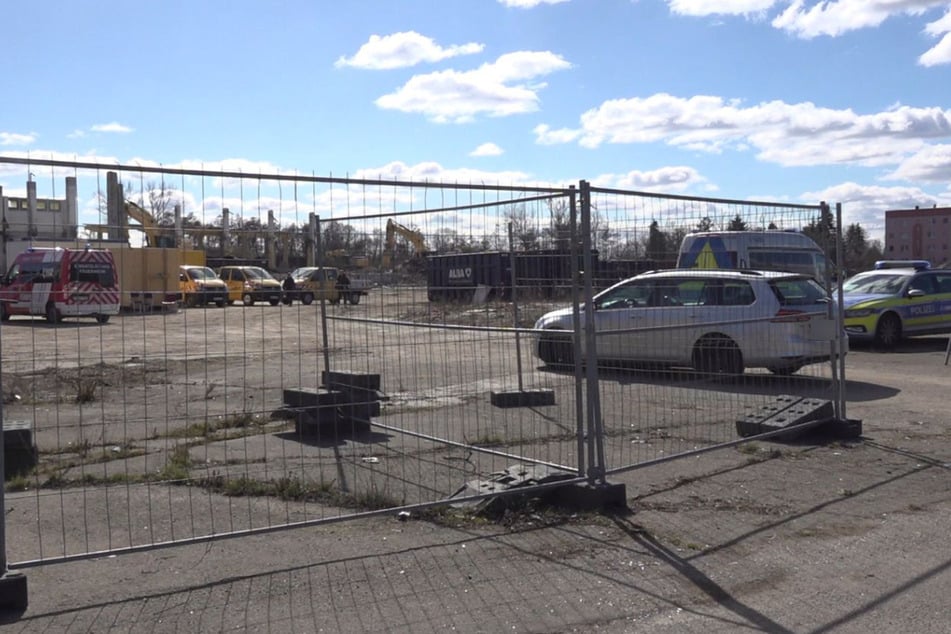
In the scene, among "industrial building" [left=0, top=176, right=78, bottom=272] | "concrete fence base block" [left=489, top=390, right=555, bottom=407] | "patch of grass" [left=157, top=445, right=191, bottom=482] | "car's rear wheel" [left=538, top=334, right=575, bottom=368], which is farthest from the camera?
"concrete fence base block" [left=489, top=390, right=555, bottom=407]

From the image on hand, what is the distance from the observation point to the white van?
8953 mm

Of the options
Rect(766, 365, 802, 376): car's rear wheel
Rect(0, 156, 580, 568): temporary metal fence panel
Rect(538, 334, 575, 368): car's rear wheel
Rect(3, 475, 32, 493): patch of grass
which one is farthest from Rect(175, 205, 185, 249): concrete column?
Rect(766, 365, 802, 376): car's rear wheel

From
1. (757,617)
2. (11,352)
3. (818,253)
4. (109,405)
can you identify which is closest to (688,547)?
(757,617)

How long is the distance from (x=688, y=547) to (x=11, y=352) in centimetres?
1490

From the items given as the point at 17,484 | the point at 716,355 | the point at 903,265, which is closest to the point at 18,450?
the point at 17,484

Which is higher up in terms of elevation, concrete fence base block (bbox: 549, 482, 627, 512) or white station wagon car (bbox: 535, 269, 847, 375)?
white station wagon car (bbox: 535, 269, 847, 375)

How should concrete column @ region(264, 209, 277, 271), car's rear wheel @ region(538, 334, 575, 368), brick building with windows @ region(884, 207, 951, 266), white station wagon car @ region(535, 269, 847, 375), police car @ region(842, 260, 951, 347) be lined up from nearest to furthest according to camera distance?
concrete column @ region(264, 209, 277, 271) → car's rear wheel @ region(538, 334, 575, 368) → white station wagon car @ region(535, 269, 847, 375) → police car @ region(842, 260, 951, 347) → brick building with windows @ region(884, 207, 951, 266)

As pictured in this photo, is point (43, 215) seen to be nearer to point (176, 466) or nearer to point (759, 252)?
point (176, 466)

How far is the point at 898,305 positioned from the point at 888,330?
0.54 meters

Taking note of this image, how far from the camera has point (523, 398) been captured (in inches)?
412

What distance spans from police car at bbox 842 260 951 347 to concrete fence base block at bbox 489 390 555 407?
35.4 ft

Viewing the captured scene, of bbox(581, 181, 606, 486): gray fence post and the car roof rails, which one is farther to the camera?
the car roof rails

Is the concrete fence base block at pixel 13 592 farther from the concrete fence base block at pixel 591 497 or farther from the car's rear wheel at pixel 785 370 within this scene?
the car's rear wheel at pixel 785 370

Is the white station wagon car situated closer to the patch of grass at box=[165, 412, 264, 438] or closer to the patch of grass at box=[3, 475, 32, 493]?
the patch of grass at box=[165, 412, 264, 438]
